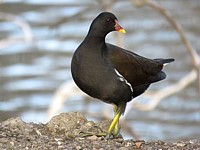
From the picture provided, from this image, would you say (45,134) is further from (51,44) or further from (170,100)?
(51,44)

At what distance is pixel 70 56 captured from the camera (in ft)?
52.5

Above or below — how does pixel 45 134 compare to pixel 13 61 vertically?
above

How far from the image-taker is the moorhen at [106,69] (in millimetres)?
5922

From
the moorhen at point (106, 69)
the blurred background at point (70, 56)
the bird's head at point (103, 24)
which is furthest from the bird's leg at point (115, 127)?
the blurred background at point (70, 56)

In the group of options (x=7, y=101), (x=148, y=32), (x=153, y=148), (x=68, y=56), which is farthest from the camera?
(x=148, y=32)

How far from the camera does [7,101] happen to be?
14977 mm

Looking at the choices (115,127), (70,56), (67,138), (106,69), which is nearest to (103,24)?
(106,69)

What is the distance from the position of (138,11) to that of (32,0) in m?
2.61

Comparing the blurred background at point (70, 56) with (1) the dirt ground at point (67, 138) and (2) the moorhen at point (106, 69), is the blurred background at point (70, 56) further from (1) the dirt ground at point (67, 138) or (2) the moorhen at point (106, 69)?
(1) the dirt ground at point (67, 138)

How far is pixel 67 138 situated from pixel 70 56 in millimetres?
10238

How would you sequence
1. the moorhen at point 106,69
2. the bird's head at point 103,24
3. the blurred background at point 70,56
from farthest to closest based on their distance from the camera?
the blurred background at point 70,56 → the bird's head at point 103,24 → the moorhen at point 106,69

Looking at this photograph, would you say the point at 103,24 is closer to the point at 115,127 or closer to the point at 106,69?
the point at 106,69

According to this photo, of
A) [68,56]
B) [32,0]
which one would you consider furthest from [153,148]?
[32,0]

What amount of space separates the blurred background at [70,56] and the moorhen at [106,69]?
6.28 meters
